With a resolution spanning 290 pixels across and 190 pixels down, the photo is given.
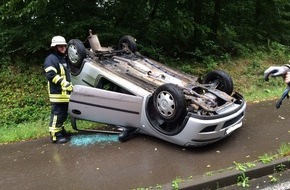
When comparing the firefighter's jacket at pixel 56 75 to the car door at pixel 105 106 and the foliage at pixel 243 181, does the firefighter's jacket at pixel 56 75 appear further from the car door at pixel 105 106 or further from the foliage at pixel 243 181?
the foliage at pixel 243 181

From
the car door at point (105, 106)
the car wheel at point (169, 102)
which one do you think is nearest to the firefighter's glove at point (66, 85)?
the car door at point (105, 106)

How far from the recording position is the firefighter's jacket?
578cm

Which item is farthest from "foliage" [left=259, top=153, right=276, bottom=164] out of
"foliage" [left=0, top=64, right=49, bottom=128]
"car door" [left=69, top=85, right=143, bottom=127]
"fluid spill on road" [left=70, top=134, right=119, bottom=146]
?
"foliage" [left=0, top=64, right=49, bottom=128]

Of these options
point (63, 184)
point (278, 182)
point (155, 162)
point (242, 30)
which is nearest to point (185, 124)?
point (155, 162)

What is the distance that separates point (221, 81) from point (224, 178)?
2.18m

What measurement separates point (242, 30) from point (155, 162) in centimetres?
945

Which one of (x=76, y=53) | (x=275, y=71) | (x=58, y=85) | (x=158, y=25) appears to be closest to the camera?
(x=275, y=71)

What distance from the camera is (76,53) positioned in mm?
6961

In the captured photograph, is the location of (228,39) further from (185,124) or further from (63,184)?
(63,184)

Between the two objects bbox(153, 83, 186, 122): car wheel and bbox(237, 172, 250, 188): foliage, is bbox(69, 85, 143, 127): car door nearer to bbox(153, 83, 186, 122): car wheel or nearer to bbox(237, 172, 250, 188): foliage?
bbox(153, 83, 186, 122): car wheel

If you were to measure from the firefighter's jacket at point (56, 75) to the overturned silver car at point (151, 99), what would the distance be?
187 mm

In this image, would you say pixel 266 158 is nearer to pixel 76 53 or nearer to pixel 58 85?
pixel 58 85

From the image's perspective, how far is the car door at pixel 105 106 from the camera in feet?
19.1

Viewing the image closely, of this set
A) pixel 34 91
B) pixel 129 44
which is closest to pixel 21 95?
pixel 34 91
